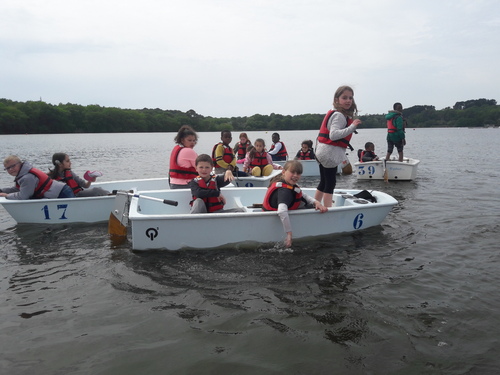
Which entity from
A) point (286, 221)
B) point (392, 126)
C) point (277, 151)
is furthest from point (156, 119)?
point (286, 221)

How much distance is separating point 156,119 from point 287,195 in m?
85.5

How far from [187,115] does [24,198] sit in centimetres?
9335

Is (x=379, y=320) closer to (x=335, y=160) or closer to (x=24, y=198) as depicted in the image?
(x=335, y=160)

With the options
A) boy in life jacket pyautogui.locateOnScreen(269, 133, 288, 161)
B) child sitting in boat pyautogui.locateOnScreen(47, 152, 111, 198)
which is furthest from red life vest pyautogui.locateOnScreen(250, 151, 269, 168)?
boy in life jacket pyautogui.locateOnScreen(269, 133, 288, 161)

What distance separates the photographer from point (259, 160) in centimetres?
946

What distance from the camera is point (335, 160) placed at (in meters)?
5.25

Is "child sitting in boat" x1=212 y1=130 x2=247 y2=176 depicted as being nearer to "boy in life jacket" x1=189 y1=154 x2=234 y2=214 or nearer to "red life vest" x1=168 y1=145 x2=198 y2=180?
"red life vest" x1=168 y1=145 x2=198 y2=180

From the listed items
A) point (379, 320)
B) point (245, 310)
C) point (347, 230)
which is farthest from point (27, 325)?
point (347, 230)

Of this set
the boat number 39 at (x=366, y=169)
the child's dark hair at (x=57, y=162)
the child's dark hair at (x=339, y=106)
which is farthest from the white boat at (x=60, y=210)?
the boat number 39 at (x=366, y=169)

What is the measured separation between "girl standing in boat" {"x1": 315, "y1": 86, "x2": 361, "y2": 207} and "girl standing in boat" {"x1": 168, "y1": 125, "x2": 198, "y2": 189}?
2.18 metres

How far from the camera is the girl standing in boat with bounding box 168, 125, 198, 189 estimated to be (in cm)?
623

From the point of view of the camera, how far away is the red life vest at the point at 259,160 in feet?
30.9

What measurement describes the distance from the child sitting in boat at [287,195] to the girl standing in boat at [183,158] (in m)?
1.79

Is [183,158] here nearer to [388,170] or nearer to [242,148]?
[242,148]
